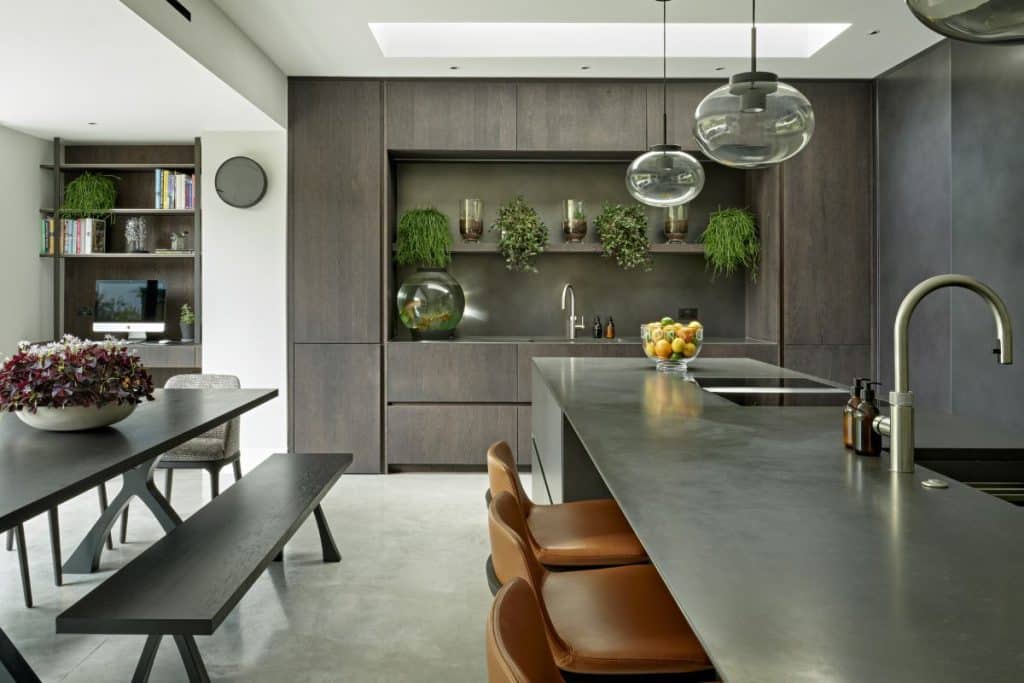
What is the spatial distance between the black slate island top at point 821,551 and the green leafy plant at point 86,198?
531 cm

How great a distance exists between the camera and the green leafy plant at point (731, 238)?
5766 millimetres

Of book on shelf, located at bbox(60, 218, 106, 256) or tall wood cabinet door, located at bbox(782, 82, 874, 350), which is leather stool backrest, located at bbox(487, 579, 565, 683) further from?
book on shelf, located at bbox(60, 218, 106, 256)

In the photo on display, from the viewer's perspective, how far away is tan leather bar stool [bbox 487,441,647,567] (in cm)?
213

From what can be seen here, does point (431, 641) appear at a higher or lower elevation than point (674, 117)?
lower

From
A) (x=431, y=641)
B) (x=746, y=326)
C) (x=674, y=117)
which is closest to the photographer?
(x=431, y=641)

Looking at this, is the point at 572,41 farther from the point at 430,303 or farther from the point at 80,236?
the point at 80,236

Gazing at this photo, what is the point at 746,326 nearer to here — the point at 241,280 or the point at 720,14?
the point at 720,14

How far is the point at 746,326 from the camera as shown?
625cm

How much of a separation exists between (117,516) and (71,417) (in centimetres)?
87

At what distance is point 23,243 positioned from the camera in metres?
6.01

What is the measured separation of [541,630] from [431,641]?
1833 millimetres

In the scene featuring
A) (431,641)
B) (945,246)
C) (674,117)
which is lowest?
(431,641)

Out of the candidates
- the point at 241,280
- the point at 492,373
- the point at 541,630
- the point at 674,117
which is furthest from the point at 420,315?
→ the point at 541,630

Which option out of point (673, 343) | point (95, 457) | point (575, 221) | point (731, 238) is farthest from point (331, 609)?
point (731, 238)
